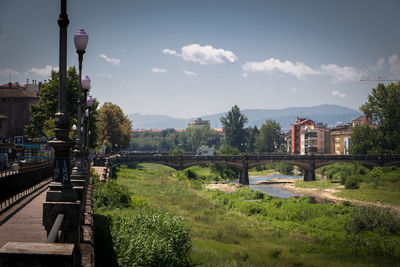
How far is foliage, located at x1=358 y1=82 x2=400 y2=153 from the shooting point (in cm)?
8881

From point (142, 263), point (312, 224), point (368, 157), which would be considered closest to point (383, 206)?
point (312, 224)

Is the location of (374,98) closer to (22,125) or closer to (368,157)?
(368,157)

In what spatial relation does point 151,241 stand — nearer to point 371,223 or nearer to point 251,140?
point 371,223

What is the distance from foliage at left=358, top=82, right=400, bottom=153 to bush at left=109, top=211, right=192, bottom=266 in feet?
271

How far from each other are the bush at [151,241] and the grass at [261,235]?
2.13m

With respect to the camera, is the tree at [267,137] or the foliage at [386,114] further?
the tree at [267,137]

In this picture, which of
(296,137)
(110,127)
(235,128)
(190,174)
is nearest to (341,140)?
(296,137)

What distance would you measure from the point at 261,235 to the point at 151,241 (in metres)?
17.2

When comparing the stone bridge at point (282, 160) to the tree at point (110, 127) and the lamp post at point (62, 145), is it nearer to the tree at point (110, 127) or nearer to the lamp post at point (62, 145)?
the tree at point (110, 127)

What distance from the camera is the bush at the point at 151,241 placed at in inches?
533

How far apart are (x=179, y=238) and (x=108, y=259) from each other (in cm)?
598

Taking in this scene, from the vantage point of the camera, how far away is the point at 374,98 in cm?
9281

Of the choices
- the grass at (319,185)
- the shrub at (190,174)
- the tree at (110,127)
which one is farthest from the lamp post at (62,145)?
the shrub at (190,174)

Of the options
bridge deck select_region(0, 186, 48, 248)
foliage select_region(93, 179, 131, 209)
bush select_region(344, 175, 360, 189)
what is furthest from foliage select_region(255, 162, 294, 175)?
bridge deck select_region(0, 186, 48, 248)
